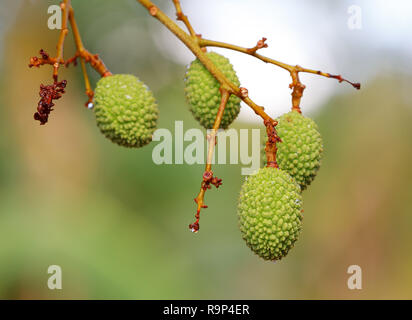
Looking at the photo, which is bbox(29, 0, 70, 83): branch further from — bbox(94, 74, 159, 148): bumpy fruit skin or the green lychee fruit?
the green lychee fruit

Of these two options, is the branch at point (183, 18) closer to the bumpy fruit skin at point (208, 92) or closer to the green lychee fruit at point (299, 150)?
the bumpy fruit skin at point (208, 92)

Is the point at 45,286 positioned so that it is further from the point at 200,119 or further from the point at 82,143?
the point at 200,119

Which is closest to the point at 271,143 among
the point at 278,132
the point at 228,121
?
the point at 278,132

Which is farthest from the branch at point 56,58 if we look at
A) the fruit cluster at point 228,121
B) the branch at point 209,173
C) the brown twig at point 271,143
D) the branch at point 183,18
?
the brown twig at point 271,143

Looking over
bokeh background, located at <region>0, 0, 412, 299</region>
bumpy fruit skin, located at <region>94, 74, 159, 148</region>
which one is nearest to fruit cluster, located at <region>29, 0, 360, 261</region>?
bumpy fruit skin, located at <region>94, 74, 159, 148</region>

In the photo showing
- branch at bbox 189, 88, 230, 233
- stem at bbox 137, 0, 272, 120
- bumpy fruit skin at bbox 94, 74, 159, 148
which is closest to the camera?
branch at bbox 189, 88, 230, 233

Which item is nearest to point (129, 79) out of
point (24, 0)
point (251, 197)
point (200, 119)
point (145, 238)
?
point (200, 119)
